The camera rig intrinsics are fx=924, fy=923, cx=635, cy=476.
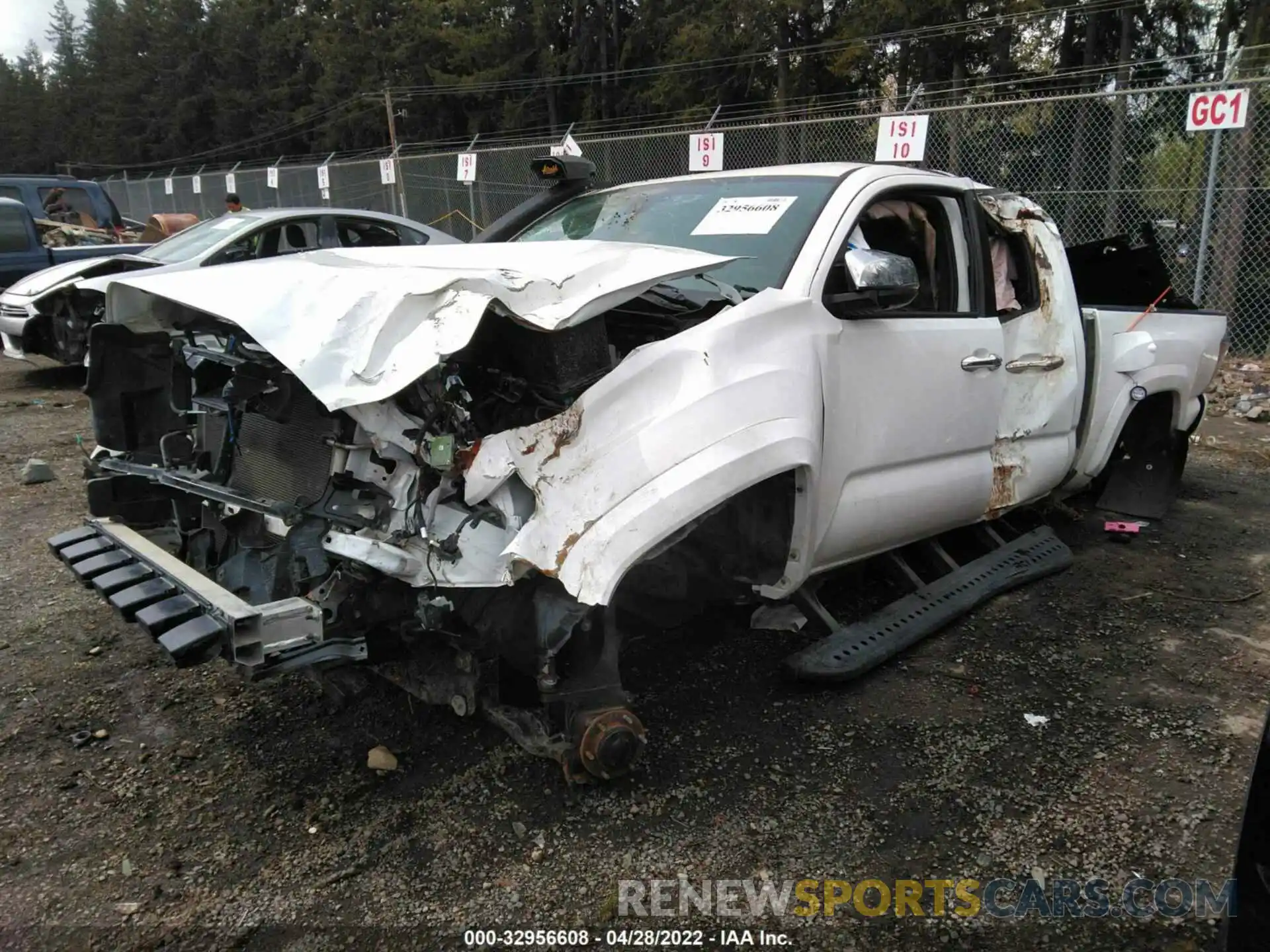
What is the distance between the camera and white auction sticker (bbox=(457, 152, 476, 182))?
14242 millimetres

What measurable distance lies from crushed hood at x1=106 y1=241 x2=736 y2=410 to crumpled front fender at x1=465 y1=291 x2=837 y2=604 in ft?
0.78

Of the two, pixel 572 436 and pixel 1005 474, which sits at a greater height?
pixel 572 436

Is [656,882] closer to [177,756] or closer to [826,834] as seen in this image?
[826,834]

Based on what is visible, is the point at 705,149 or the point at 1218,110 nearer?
the point at 1218,110

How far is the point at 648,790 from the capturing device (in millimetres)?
2854

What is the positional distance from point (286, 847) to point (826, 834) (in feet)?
5.02

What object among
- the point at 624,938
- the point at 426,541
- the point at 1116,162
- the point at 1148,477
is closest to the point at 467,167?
the point at 1116,162

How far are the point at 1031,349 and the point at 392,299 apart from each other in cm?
302

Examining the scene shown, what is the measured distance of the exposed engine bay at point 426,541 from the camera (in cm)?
246

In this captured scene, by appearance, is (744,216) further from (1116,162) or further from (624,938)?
(1116,162)

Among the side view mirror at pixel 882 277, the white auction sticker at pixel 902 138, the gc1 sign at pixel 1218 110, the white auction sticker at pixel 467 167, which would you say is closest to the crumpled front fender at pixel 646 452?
the side view mirror at pixel 882 277

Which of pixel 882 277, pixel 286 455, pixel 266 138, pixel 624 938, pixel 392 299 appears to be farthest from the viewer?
pixel 266 138

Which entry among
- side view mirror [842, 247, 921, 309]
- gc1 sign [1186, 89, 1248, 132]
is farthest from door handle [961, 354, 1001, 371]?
gc1 sign [1186, 89, 1248, 132]

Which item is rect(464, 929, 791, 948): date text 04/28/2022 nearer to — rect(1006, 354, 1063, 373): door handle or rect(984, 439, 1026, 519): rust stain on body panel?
rect(984, 439, 1026, 519): rust stain on body panel
